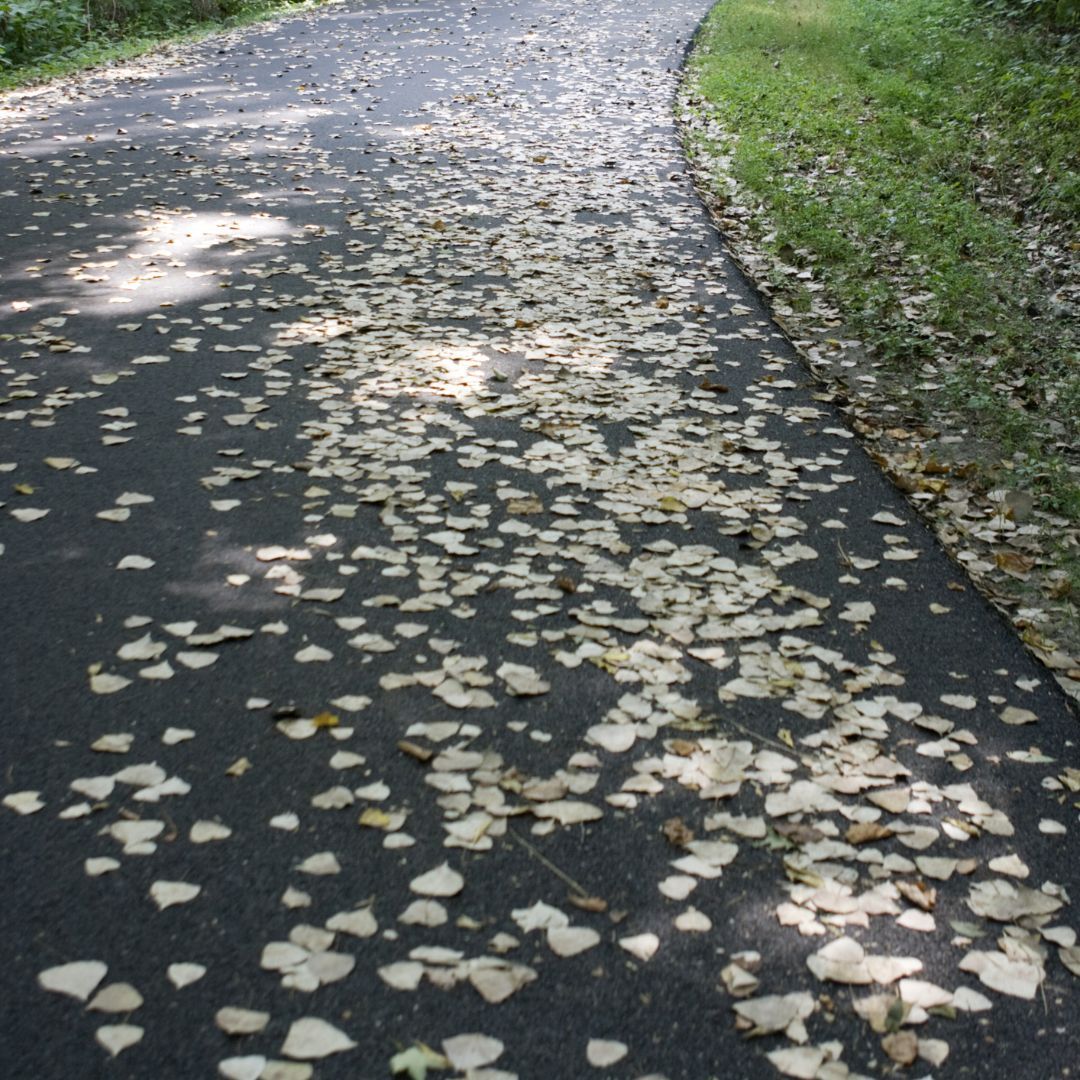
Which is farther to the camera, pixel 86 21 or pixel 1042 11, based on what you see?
pixel 86 21

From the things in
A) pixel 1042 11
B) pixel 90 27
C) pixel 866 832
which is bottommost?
pixel 866 832

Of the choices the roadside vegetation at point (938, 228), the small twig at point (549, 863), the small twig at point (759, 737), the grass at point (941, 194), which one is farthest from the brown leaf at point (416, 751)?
the grass at point (941, 194)

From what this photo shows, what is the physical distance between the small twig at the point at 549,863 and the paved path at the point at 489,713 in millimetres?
16

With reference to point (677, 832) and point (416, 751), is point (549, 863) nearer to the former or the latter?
point (677, 832)

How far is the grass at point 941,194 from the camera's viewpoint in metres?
5.84

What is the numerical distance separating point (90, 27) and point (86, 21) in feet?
0.67

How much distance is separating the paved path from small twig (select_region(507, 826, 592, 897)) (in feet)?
0.05

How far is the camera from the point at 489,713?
3357 millimetres

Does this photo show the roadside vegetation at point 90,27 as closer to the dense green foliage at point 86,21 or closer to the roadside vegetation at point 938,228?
the dense green foliage at point 86,21

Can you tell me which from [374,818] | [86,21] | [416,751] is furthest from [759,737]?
[86,21]

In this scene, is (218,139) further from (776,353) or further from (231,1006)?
(231,1006)

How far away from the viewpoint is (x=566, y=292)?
715 centimetres

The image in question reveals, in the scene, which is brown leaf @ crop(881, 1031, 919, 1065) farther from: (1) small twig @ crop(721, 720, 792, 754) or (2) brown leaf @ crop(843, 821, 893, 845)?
(1) small twig @ crop(721, 720, 792, 754)

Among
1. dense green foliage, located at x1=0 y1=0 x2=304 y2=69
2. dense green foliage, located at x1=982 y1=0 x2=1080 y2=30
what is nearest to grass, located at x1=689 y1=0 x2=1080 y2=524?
dense green foliage, located at x1=982 y1=0 x2=1080 y2=30
